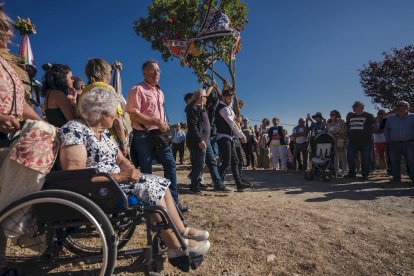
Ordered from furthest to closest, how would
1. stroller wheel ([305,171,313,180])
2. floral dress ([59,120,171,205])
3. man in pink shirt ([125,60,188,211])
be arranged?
stroller wheel ([305,171,313,180]), man in pink shirt ([125,60,188,211]), floral dress ([59,120,171,205])

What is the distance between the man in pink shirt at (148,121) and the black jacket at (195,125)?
4.79 ft

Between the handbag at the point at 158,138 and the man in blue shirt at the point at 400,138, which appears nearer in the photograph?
the handbag at the point at 158,138

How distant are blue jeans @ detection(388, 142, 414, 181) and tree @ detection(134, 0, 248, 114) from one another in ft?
29.9

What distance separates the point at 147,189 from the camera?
2363 mm

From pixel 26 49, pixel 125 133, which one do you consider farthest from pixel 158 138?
pixel 26 49

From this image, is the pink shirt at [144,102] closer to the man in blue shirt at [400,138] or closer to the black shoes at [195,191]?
the black shoes at [195,191]

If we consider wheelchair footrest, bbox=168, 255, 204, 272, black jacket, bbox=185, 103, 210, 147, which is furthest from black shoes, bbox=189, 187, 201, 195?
wheelchair footrest, bbox=168, 255, 204, 272

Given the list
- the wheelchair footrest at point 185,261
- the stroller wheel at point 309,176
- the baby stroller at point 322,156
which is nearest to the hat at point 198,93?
the wheelchair footrest at point 185,261

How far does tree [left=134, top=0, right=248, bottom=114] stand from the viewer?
1619 cm

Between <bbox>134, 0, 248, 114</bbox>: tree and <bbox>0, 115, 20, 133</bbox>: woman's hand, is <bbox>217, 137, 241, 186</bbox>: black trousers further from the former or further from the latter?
<bbox>134, 0, 248, 114</bbox>: tree

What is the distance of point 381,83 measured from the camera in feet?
60.1

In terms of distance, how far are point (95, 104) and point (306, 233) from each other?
8.84 ft

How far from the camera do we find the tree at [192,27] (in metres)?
16.2

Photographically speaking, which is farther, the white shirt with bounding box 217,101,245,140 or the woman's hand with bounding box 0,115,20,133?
the white shirt with bounding box 217,101,245,140
